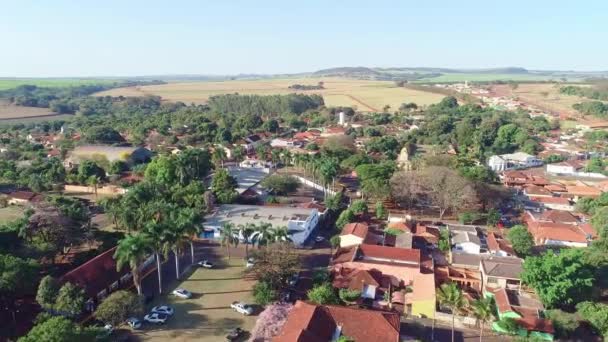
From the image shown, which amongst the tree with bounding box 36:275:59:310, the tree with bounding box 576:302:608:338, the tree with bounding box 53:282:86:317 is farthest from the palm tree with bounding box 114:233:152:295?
the tree with bounding box 576:302:608:338

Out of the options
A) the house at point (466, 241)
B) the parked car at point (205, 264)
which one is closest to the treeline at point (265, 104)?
the house at point (466, 241)

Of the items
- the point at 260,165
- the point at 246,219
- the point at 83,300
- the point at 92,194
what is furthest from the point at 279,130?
the point at 83,300

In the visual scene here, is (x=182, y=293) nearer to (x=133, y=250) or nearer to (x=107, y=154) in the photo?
(x=133, y=250)

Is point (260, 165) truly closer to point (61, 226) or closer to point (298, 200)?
point (298, 200)

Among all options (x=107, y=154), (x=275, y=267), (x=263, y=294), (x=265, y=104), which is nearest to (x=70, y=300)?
(x=263, y=294)

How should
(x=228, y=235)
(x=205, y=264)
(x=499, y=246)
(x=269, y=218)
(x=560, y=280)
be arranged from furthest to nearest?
1. (x=269, y=218)
2. (x=499, y=246)
3. (x=205, y=264)
4. (x=228, y=235)
5. (x=560, y=280)

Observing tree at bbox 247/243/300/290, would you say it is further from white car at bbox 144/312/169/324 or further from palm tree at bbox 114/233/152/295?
palm tree at bbox 114/233/152/295
